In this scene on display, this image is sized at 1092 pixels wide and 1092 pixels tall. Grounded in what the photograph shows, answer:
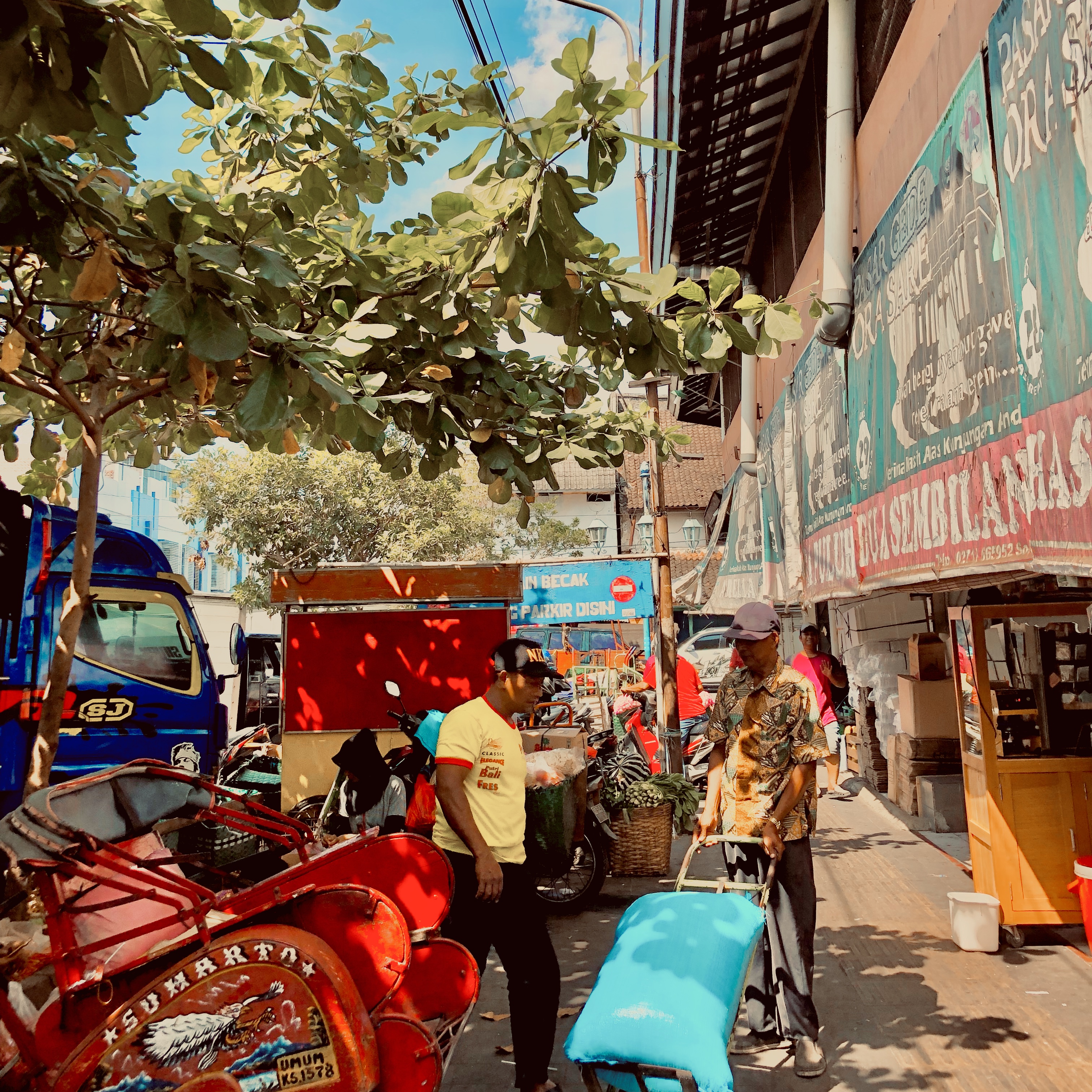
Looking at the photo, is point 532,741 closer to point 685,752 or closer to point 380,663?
point 380,663

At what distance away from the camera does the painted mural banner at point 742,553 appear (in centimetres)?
1219

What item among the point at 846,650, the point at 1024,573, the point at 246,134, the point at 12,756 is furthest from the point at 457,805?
the point at 846,650

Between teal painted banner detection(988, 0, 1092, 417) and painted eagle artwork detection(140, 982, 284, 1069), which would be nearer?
painted eagle artwork detection(140, 982, 284, 1069)

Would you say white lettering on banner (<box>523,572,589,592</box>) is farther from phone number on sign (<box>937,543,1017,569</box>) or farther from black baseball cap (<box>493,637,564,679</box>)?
black baseball cap (<box>493,637,564,679</box>)

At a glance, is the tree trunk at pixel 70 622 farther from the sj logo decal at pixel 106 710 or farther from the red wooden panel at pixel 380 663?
the sj logo decal at pixel 106 710

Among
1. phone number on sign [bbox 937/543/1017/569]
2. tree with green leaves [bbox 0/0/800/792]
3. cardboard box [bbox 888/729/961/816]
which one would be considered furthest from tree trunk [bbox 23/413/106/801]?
cardboard box [bbox 888/729/961/816]

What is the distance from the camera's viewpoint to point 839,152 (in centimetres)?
796

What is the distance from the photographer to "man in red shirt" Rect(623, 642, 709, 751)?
1176cm

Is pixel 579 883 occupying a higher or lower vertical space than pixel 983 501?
lower

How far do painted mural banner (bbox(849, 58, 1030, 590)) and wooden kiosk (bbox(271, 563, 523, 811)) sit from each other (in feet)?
10.7

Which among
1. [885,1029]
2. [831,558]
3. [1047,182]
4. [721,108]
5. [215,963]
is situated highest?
[721,108]

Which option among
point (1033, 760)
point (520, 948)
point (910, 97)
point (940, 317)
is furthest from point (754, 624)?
point (910, 97)

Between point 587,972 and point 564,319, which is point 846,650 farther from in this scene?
point 564,319

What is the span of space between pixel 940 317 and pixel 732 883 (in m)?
3.17
